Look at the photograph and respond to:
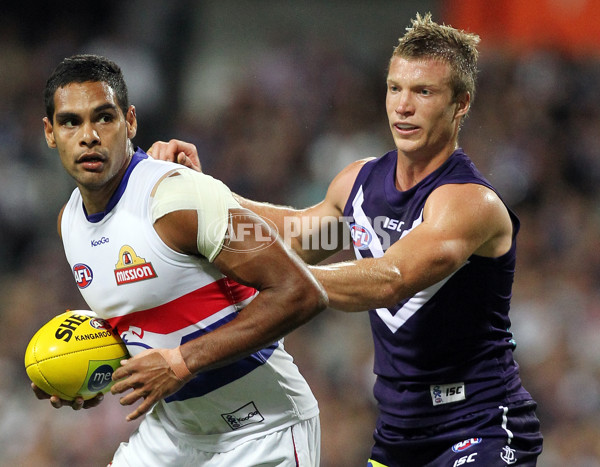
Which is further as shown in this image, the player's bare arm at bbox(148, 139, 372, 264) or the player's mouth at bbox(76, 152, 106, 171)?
the player's bare arm at bbox(148, 139, 372, 264)

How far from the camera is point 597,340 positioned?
8.91 m

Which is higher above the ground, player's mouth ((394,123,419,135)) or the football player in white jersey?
player's mouth ((394,123,419,135))

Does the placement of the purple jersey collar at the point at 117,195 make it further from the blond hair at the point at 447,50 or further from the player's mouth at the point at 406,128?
the blond hair at the point at 447,50

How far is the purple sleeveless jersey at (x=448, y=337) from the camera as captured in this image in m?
3.96

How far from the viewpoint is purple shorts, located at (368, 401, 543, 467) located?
12.8 feet

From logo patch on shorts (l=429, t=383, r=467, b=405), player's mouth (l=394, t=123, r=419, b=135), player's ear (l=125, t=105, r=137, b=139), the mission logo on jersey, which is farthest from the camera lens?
player's mouth (l=394, t=123, r=419, b=135)

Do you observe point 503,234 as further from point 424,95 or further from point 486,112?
point 486,112

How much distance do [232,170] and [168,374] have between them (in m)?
7.30

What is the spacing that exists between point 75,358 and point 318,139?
7331mm

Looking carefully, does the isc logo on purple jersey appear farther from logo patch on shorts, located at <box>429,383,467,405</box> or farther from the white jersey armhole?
the white jersey armhole

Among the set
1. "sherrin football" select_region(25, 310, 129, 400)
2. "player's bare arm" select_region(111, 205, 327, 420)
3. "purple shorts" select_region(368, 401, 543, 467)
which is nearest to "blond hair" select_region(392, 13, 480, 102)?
"player's bare arm" select_region(111, 205, 327, 420)

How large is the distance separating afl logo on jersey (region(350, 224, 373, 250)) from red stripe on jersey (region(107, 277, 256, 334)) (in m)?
0.88

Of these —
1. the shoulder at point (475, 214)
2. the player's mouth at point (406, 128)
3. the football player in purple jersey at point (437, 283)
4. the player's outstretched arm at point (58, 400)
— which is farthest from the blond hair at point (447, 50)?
the player's outstretched arm at point (58, 400)

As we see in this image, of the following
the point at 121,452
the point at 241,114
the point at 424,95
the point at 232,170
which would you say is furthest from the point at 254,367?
the point at 241,114
